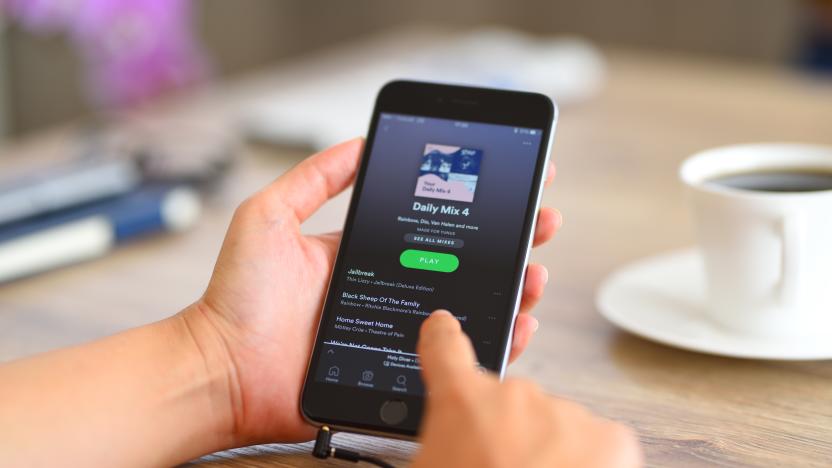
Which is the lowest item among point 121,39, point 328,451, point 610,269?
point 328,451

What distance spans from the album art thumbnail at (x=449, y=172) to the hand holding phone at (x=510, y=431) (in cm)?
22

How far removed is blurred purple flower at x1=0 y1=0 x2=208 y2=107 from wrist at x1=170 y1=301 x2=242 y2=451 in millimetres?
1495

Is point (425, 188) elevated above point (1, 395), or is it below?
above

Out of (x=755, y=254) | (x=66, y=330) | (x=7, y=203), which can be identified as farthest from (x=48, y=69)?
(x=755, y=254)

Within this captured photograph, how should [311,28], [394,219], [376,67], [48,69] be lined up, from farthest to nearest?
[311,28], [48,69], [376,67], [394,219]

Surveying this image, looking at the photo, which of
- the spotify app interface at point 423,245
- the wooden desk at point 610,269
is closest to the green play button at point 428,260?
the spotify app interface at point 423,245

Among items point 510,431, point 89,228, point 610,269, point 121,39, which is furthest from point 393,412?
point 121,39

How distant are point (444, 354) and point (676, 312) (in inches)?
12.9

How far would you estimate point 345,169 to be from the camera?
2.33 ft

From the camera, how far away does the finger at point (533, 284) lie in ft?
2.08

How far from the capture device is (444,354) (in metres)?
0.51

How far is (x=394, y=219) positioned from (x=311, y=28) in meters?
2.90

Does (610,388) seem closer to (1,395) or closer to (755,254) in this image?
(755,254)

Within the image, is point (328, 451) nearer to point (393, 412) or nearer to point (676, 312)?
point (393, 412)
